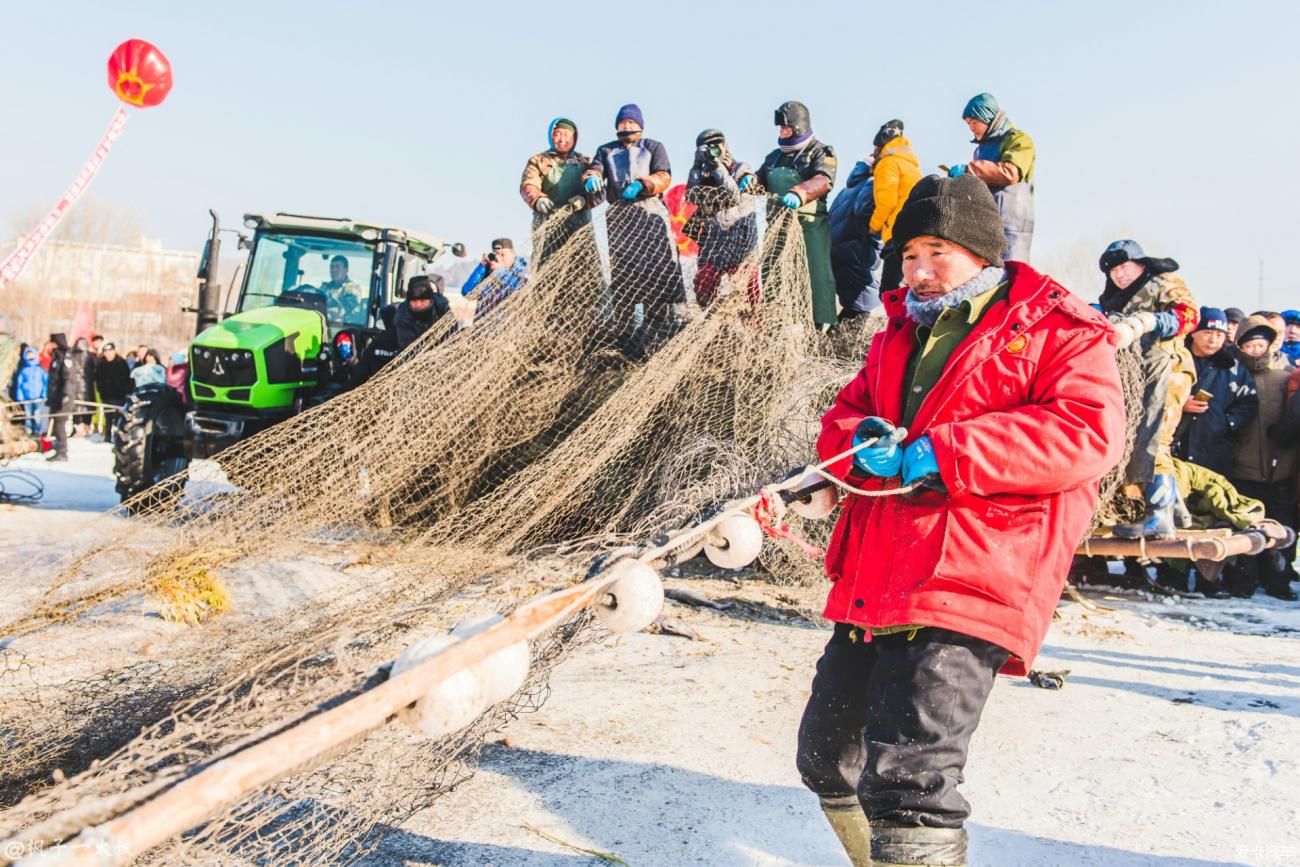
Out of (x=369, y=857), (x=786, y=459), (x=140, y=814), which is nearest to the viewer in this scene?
(x=140, y=814)

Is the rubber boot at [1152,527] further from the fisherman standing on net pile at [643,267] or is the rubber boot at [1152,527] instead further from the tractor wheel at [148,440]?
the tractor wheel at [148,440]

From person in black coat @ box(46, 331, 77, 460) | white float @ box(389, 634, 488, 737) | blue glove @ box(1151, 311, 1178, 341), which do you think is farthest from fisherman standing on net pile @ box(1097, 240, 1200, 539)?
person in black coat @ box(46, 331, 77, 460)

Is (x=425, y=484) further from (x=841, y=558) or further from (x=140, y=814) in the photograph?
(x=140, y=814)

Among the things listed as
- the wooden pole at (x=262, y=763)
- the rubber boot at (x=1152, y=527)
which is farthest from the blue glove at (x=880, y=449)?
the rubber boot at (x=1152, y=527)

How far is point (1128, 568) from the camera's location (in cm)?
673

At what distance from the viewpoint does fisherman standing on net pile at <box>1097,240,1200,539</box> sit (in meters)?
5.52

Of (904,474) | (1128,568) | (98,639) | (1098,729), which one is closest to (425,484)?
(98,639)

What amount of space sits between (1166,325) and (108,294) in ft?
143

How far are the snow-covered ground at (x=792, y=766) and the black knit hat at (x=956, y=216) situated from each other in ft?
5.34

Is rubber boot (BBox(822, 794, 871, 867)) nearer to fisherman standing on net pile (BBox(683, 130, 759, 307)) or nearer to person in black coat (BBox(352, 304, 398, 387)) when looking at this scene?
fisherman standing on net pile (BBox(683, 130, 759, 307))

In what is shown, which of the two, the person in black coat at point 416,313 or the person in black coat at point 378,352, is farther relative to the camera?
the person in black coat at point 378,352

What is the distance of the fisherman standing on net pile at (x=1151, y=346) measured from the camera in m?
5.52

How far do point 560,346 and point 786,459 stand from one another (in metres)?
1.81

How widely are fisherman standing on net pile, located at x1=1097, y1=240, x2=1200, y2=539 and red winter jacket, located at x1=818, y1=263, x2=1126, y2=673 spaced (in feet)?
12.8
